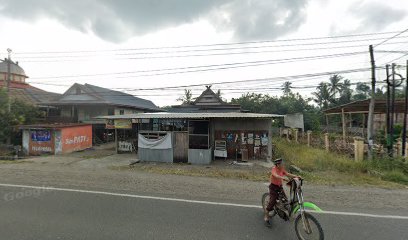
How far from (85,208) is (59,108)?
85.1 ft

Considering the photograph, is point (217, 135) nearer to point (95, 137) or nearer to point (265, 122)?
point (265, 122)

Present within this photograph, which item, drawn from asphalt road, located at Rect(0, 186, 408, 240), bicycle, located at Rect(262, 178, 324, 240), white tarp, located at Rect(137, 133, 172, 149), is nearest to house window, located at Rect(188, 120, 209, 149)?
white tarp, located at Rect(137, 133, 172, 149)

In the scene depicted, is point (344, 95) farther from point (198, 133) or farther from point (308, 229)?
point (308, 229)

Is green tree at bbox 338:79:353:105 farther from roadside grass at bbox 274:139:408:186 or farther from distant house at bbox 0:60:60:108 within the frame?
distant house at bbox 0:60:60:108

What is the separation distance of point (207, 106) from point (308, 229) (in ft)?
76.1

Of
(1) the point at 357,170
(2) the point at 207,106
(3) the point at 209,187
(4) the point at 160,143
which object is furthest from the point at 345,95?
(3) the point at 209,187

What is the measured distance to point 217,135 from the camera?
45.0ft

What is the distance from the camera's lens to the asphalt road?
3.91 m

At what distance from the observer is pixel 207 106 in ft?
87.2

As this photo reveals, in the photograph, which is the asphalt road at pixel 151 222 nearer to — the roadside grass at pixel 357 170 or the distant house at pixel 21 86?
the roadside grass at pixel 357 170

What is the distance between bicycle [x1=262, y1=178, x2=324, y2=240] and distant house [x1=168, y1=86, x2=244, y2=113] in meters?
20.0

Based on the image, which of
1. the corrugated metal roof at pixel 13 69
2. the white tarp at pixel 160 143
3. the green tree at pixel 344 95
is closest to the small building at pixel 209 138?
the white tarp at pixel 160 143

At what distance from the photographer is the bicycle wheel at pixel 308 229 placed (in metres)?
3.62

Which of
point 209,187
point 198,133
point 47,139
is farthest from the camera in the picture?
point 47,139
